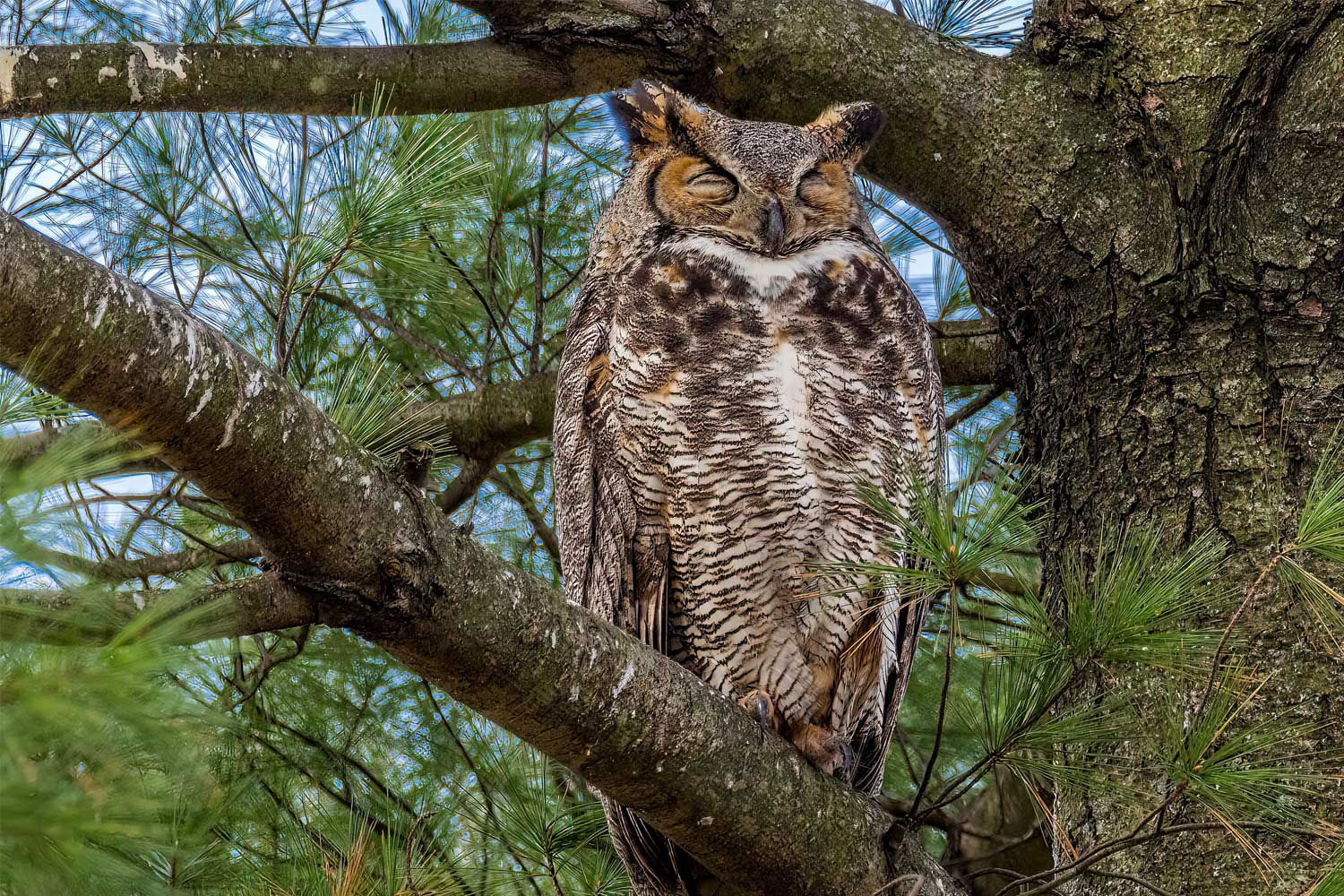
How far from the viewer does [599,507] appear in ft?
6.52

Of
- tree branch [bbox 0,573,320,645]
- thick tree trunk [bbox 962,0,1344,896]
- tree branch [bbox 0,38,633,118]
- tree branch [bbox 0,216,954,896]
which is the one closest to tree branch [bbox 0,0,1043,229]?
tree branch [bbox 0,38,633,118]

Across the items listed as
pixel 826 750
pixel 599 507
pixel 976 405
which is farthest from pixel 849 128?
pixel 826 750

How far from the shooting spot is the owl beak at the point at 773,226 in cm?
201

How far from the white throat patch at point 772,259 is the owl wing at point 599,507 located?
0.18 m

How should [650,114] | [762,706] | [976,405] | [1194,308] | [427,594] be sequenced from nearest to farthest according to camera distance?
1. [427,594]
2. [1194,308]
3. [762,706]
4. [650,114]
5. [976,405]

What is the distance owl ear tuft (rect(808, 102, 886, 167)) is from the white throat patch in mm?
149

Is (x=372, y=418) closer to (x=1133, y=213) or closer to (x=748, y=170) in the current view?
(x=748, y=170)

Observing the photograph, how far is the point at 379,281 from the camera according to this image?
235cm

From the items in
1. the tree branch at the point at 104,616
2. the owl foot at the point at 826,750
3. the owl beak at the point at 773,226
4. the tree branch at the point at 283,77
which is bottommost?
the owl foot at the point at 826,750

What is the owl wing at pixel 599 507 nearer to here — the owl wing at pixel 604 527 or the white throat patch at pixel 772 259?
the owl wing at pixel 604 527

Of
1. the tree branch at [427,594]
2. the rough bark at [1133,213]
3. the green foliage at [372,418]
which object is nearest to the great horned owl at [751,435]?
the rough bark at [1133,213]

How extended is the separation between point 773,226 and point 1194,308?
650mm

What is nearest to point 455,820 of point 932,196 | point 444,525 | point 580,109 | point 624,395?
point 624,395

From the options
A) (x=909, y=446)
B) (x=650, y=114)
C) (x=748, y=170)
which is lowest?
(x=909, y=446)
